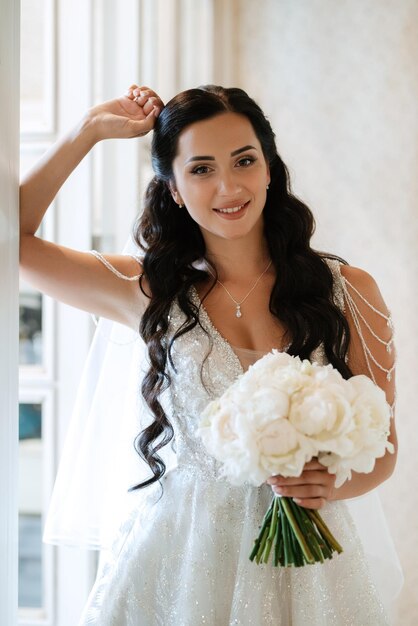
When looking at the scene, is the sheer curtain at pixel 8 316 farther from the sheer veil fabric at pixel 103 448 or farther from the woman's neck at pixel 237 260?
the woman's neck at pixel 237 260

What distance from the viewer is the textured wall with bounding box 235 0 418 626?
353 centimetres

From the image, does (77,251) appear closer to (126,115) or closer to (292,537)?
(126,115)

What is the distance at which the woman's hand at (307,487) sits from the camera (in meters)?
1.47

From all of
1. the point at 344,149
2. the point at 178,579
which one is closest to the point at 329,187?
the point at 344,149

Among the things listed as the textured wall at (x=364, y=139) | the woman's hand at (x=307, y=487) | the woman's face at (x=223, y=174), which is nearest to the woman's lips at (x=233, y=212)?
the woman's face at (x=223, y=174)

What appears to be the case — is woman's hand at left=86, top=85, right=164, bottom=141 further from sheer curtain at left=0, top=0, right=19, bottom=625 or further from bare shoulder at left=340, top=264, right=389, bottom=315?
bare shoulder at left=340, top=264, right=389, bottom=315

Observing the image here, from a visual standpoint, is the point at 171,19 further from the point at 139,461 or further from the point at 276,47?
the point at 139,461

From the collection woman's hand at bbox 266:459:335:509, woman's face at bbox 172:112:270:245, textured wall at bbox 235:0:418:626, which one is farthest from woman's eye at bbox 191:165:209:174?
textured wall at bbox 235:0:418:626

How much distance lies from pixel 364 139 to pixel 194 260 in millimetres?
1748

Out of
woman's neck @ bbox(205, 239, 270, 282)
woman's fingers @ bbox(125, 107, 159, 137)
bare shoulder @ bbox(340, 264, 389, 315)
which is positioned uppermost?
woman's fingers @ bbox(125, 107, 159, 137)

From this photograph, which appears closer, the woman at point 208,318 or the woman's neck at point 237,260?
the woman at point 208,318

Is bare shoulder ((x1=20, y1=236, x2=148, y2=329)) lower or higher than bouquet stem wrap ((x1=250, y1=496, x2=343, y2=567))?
higher

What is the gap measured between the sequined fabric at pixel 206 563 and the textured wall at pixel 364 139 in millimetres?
1762

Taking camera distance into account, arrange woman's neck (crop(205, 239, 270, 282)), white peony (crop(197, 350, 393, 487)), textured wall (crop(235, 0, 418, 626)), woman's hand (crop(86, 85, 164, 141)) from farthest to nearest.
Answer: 1. textured wall (crop(235, 0, 418, 626))
2. woman's neck (crop(205, 239, 270, 282))
3. woman's hand (crop(86, 85, 164, 141))
4. white peony (crop(197, 350, 393, 487))
